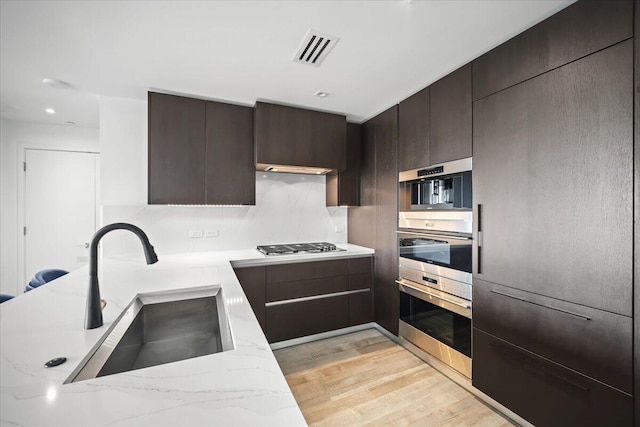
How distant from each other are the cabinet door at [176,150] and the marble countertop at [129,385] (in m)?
1.53

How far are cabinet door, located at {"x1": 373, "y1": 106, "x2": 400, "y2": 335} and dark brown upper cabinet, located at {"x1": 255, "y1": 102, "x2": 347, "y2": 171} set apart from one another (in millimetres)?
407

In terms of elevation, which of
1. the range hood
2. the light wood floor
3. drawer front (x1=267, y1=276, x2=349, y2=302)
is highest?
the range hood

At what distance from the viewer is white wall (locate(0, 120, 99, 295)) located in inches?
117

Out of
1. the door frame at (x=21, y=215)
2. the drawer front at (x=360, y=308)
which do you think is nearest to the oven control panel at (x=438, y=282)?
the drawer front at (x=360, y=308)

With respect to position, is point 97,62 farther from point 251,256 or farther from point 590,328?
point 590,328

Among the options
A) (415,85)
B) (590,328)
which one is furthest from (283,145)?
(590,328)

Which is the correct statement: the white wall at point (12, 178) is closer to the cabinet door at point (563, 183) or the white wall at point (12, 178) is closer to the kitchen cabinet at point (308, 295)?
the kitchen cabinet at point (308, 295)

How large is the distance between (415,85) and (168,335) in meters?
2.49

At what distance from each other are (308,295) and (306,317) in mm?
215

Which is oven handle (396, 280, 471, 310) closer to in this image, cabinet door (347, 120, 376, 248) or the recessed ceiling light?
cabinet door (347, 120, 376, 248)

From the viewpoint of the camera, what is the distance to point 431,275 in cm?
224

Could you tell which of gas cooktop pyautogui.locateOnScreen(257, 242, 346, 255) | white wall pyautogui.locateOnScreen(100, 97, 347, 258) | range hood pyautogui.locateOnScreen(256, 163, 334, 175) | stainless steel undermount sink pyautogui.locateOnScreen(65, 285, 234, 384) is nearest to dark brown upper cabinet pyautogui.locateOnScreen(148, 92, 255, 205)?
range hood pyautogui.locateOnScreen(256, 163, 334, 175)

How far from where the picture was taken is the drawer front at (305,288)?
8.43 feet

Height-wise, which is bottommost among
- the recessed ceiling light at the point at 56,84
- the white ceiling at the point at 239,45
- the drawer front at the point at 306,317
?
the drawer front at the point at 306,317
